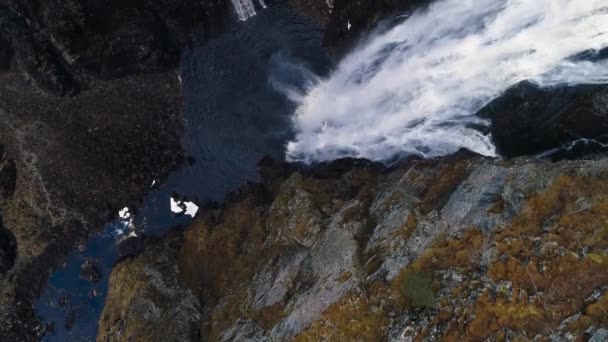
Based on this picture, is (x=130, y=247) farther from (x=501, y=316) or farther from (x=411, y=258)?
(x=501, y=316)

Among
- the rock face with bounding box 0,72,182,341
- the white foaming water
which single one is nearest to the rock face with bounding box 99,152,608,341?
the white foaming water

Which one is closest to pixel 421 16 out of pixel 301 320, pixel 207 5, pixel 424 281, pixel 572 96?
pixel 572 96

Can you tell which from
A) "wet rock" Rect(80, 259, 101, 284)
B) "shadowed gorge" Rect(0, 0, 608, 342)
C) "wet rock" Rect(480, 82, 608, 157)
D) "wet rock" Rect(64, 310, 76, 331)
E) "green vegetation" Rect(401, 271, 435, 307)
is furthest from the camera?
"wet rock" Rect(64, 310, 76, 331)

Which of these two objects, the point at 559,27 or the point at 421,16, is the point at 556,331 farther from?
the point at 421,16

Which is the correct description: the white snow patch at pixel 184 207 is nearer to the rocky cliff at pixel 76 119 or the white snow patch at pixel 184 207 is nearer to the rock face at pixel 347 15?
the rocky cliff at pixel 76 119

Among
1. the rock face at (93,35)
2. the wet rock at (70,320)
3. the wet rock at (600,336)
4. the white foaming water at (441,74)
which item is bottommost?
the wet rock at (70,320)

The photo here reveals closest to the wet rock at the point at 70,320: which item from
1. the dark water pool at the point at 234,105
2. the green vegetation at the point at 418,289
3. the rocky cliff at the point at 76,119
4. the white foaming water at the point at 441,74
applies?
the dark water pool at the point at 234,105

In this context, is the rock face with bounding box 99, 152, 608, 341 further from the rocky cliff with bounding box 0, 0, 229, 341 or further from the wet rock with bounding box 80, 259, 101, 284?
the rocky cliff with bounding box 0, 0, 229, 341
